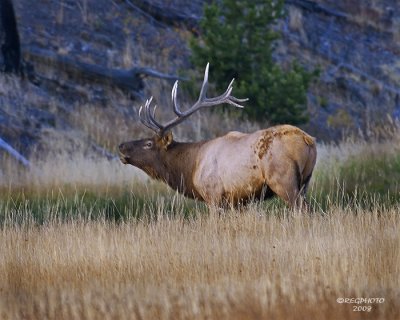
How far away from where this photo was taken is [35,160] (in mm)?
19266

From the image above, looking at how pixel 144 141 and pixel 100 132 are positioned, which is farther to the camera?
pixel 100 132

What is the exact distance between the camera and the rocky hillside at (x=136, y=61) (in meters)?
22.3

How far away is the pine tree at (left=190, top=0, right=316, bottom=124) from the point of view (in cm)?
2194

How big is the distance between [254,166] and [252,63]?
10361 mm

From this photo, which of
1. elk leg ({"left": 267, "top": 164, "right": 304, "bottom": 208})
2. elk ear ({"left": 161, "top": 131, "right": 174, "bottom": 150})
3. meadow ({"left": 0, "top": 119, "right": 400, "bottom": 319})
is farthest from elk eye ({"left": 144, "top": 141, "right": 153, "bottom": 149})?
elk leg ({"left": 267, "top": 164, "right": 304, "bottom": 208})

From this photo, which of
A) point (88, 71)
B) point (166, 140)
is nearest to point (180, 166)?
point (166, 140)

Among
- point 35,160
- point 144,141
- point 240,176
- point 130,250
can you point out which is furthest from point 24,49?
point 130,250

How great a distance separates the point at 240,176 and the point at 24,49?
43.3ft

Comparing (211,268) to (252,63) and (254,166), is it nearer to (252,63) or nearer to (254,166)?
(254,166)

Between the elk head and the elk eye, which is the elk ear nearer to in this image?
the elk head

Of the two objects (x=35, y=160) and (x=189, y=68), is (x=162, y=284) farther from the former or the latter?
(x=189, y=68)

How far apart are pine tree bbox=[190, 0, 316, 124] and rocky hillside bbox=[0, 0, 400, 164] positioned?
1.54m

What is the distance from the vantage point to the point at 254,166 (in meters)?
12.7

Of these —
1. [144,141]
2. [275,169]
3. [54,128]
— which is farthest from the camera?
[54,128]
